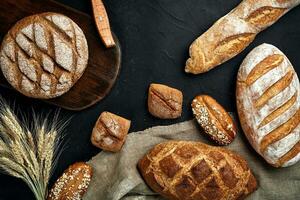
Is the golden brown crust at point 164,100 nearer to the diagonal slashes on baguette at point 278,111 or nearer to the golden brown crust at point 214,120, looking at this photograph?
the golden brown crust at point 214,120

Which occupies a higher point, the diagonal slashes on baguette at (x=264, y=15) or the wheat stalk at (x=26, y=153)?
the diagonal slashes on baguette at (x=264, y=15)

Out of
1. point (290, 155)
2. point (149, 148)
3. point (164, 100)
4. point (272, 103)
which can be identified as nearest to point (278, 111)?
point (272, 103)

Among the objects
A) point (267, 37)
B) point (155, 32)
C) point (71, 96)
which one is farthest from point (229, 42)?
point (71, 96)

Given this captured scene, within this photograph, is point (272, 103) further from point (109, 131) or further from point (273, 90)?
point (109, 131)

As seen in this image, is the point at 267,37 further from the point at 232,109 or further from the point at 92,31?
the point at 92,31

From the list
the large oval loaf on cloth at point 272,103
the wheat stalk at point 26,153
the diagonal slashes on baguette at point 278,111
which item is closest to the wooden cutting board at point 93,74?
the wheat stalk at point 26,153

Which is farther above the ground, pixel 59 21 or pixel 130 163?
pixel 59 21
